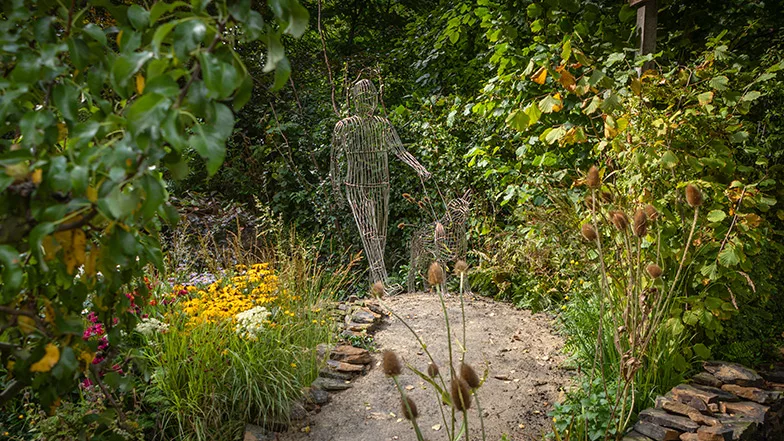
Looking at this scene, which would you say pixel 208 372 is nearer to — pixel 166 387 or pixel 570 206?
pixel 166 387

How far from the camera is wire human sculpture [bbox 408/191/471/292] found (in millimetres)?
5047

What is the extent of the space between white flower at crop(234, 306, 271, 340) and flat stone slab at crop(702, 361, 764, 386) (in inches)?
86.1

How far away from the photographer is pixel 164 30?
0.69 metres

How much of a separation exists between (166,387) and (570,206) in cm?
271

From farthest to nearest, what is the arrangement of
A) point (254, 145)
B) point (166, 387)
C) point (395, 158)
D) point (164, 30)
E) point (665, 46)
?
point (254, 145) → point (395, 158) → point (665, 46) → point (166, 387) → point (164, 30)

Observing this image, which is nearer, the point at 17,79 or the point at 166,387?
the point at 17,79

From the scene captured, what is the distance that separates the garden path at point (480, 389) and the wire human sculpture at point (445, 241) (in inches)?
30.9

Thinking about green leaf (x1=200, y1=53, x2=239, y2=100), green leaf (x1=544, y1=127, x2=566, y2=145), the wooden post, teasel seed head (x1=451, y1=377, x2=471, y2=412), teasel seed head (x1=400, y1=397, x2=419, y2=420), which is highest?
the wooden post

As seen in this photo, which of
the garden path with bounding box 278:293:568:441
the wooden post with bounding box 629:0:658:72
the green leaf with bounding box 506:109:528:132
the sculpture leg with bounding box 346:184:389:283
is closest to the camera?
the garden path with bounding box 278:293:568:441

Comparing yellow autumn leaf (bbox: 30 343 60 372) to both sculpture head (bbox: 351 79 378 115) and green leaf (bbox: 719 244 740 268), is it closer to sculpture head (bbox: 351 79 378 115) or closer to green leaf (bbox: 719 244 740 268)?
green leaf (bbox: 719 244 740 268)

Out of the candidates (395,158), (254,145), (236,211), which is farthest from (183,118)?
(254,145)

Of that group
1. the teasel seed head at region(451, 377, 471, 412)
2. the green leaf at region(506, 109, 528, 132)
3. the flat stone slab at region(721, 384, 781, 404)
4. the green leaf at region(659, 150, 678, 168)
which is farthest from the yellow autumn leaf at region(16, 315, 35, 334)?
the green leaf at region(506, 109, 528, 132)

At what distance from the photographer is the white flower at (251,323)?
270 cm

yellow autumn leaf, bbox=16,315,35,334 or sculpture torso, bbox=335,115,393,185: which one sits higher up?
sculpture torso, bbox=335,115,393,185
